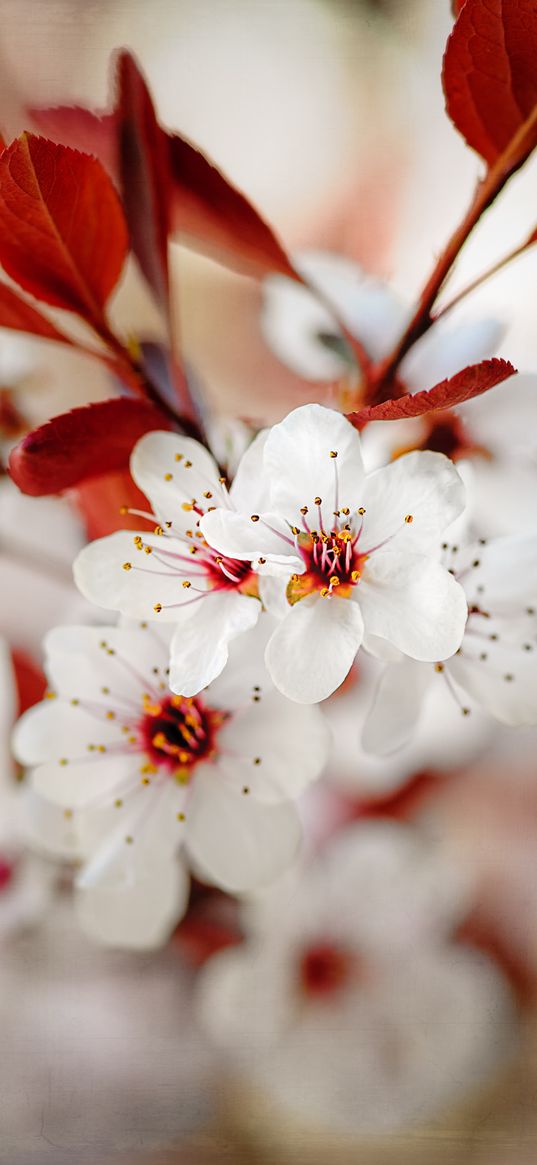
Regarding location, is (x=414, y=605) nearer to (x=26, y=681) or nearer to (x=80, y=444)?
(x=80, y=444)

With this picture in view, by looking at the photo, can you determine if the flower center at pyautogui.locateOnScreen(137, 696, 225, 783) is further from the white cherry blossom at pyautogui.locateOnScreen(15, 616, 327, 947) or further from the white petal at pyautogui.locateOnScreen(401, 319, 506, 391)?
the white petal at pyautogui.locateOnScreen(401, 319, 506, 391)

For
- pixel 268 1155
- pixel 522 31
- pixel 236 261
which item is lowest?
pixel 268 1155

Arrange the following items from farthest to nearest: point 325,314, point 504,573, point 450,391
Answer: point 325,314 → point 504,573 → point 450,391

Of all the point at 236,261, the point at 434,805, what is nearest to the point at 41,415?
the point at 236,261

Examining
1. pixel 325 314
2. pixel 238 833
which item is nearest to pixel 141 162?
pixel 325 314

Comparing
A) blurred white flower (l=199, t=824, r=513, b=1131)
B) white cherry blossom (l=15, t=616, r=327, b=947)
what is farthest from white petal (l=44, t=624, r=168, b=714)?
blurred white flower (l=199, t=824, r=513, b=1131)

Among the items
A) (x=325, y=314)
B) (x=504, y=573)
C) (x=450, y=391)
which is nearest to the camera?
(x=450, y=391)

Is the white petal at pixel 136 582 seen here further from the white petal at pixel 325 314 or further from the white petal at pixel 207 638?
the white petal at pixel 325 314

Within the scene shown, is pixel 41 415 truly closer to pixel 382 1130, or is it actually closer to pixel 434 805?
pixel 434 805
